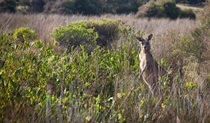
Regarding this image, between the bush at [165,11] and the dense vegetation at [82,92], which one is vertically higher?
the dense vegetation at [82,92]

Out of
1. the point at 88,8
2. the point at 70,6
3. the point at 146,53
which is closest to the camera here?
the point at 146,53

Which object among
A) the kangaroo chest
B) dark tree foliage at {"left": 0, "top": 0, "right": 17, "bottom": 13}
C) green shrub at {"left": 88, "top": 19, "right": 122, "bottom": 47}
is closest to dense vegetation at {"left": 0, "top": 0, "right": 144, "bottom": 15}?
dark tree foliage at {"left": 0, "top": 0, "right": 17, "bottom": 13}

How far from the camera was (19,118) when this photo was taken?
3137 mm

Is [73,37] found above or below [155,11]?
above

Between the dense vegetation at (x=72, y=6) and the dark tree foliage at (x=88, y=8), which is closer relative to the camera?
the dense vegetation at (x=72, y=6)

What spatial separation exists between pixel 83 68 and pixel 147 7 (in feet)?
54.8

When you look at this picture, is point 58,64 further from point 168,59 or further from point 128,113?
point 168,59

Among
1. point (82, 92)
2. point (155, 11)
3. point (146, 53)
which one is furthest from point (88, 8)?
point (82, 92)

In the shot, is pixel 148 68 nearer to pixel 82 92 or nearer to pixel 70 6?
pixel 82 92

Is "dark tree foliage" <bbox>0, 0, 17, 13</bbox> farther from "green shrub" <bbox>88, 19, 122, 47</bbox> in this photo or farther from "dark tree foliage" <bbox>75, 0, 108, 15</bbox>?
"green shrub" <bbox>88, 19, 122, 47</bbox>

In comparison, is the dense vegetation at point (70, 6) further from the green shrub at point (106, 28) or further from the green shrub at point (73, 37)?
the green shrub at point (73, 37)

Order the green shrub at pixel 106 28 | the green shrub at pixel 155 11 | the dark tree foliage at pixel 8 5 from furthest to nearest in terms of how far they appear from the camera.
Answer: the green shrub at pixel 155 11
the dark tree foliage at pixel 8 5
the green shrub at pixel 106 28

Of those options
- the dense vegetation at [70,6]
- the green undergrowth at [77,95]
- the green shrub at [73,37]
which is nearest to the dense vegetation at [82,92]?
the green undergrowth at [77,95]

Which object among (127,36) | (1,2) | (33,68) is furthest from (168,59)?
(1,2)
